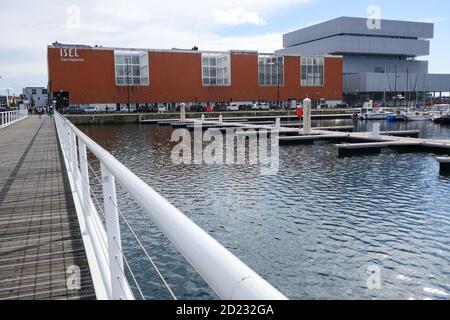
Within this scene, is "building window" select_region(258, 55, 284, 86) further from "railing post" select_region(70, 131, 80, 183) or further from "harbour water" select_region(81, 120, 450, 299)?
"railing post" select_region(70, 131, 80, 183)

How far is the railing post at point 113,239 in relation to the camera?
2.70m

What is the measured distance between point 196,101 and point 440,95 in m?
77.4

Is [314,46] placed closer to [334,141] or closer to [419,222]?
[334,141]

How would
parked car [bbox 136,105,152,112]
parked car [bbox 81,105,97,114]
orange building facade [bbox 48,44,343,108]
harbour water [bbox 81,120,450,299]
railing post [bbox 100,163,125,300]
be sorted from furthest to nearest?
parked car [bbox 136,105,152,112] < orange building facade [bbox 48,44,343,108] < parked car [bbox 81,105,97,114] < harbour water [bbox 81,120,450,299] < railing post [bbox 100,163,125,300]

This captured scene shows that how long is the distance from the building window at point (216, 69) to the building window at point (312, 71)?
16538 mm

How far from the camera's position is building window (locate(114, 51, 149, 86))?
72.6 m

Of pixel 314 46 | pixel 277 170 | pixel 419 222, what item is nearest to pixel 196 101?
pixel 314 46

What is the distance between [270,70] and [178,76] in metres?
18.4

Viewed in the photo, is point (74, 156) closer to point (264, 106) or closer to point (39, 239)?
point (39, 239)

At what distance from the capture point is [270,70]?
8231 centimetres

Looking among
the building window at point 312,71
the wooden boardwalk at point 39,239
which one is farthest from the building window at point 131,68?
the wooden boardwalk at point 39,239

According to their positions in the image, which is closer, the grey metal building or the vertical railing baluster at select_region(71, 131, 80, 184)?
the vertical railing baluster at select_region(71, 131, 80, 184)

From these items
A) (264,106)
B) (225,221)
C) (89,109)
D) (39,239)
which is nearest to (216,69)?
(264,106)

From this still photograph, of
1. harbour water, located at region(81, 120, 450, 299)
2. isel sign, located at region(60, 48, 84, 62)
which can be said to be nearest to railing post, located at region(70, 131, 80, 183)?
harbour water, located at region(81, 120, 450, 299)
